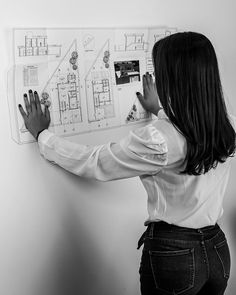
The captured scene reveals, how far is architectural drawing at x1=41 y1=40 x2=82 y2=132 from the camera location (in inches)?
53.3

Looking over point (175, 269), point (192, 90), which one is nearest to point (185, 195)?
point (175, 269)

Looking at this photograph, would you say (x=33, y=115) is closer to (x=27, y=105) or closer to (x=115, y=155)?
(x=27, y=105)

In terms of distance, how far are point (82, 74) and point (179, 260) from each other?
68 centimetres

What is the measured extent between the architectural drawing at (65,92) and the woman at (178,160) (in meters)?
0.05

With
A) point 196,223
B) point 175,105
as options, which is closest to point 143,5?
point 175,105

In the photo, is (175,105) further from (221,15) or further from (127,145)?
(221,15)

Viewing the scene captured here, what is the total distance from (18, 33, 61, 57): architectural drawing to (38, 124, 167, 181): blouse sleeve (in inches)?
9.7

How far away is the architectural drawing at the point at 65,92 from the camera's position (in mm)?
1354

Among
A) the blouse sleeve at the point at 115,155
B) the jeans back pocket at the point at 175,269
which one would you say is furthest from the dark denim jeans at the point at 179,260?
the blouse sleeve at the point at 115,155

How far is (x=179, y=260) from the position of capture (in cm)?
126

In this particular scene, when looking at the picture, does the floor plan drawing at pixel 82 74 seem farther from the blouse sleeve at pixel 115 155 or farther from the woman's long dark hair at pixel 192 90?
the woman's long dark hair at pixel 192 90

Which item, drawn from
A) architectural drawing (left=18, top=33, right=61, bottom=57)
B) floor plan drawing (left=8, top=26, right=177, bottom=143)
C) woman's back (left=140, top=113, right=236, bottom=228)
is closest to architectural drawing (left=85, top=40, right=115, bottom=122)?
floor plan drawing (left=8, top=26, right=177, bottom=143)

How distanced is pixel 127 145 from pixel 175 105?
169 mm

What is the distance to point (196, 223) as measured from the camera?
1284 millimetres
